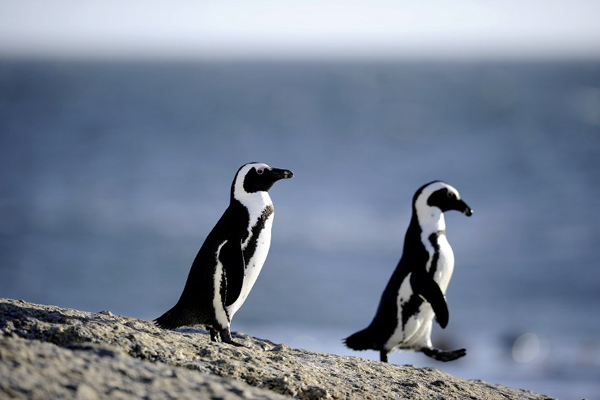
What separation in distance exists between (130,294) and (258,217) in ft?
38.3

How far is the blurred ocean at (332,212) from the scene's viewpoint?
14844 millimetres

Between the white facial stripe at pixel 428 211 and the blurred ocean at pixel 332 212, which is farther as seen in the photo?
the blurred ocean at pixel 332 212

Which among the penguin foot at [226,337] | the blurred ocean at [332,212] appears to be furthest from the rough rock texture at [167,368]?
the blurred ocean at [332,212]

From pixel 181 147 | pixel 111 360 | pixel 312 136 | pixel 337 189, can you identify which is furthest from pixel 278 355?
pixel 312 136

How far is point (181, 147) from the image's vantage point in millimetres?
40125

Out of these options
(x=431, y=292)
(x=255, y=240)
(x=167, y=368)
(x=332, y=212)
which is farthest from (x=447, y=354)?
(x=332, y=212)

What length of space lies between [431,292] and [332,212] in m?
18.0

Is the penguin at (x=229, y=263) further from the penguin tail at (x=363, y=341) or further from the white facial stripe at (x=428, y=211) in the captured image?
the white facial stripe at (x=428, y=211)

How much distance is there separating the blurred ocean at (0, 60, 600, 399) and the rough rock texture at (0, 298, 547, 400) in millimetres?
3967

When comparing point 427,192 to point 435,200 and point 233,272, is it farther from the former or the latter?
point 233,272

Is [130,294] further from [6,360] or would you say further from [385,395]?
[6,360]

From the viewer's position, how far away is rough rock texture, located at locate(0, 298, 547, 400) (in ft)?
11.1

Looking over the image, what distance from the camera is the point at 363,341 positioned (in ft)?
22.6

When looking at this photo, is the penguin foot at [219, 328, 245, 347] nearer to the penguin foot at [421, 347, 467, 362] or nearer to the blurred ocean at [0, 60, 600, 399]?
the penguin foot at [421, 347, 467, 362]
